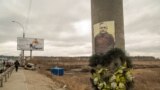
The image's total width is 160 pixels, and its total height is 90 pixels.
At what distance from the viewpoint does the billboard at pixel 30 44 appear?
63.5 meters

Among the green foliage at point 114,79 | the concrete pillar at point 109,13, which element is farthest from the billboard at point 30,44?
the green foliage at point 114,79

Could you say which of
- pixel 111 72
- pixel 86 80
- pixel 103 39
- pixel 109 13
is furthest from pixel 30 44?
pixel 111 72

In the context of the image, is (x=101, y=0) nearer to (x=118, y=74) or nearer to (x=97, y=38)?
(x=97, y=38)

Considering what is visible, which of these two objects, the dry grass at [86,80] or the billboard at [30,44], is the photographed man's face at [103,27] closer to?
the dry grass at [86,80]

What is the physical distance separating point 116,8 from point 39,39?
208 ft

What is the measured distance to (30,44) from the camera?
65.1 m

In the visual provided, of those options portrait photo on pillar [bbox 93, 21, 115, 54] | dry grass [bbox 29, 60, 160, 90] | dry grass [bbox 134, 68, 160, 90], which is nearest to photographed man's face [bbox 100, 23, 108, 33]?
portrait photo on pillar [bbox 93, 21, 115, 54]

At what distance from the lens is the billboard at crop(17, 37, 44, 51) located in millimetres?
63469

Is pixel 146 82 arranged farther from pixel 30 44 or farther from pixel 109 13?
pixel 30 44

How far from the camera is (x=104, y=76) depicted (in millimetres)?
4375

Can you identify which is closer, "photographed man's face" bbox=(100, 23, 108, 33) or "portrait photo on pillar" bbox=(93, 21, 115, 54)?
"photographed man's face" bbox=(100, 23, 108, 33)

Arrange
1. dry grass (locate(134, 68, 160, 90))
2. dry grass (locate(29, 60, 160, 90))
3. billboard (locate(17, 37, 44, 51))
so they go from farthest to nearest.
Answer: billboard (locate(17, 37, 44, 51)) → dry grass (locate(134, 68, 160, 90)) → dry grass (locate(29, 60, 160, 90))

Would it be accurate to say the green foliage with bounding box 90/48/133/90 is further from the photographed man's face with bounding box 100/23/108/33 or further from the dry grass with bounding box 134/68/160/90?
the dry grass with bounding box 134/68/160/90

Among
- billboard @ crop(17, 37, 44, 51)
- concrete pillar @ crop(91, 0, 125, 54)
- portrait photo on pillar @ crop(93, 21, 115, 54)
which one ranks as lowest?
portrait photo on pillar @ crop(93, 21, 115, 54)
